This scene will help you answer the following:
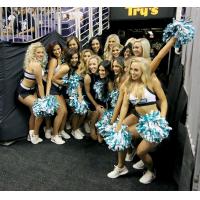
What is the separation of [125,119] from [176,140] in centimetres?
54

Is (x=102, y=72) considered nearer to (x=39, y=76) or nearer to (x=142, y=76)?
(x=39, y=76)

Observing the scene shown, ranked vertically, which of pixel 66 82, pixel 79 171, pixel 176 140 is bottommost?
pixel 79 171

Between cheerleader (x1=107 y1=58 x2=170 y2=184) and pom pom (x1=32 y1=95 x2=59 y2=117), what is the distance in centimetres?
119

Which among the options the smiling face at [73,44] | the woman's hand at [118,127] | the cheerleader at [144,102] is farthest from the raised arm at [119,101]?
the smiling face at [73,44]

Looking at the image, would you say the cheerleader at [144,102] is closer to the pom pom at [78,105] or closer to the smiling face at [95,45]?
the pom pom at [78,105]

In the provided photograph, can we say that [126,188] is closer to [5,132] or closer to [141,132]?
[141,132]

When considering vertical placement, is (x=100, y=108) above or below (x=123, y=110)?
below

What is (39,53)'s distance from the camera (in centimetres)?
418

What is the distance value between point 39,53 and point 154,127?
1.82m

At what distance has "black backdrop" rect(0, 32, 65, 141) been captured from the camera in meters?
4.23

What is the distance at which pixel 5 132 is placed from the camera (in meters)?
4.37

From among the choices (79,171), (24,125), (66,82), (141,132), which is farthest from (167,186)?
(24,125)

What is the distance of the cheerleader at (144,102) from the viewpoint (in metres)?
3.09

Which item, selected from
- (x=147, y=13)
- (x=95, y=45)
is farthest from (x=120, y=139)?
(x=147, y=13)
